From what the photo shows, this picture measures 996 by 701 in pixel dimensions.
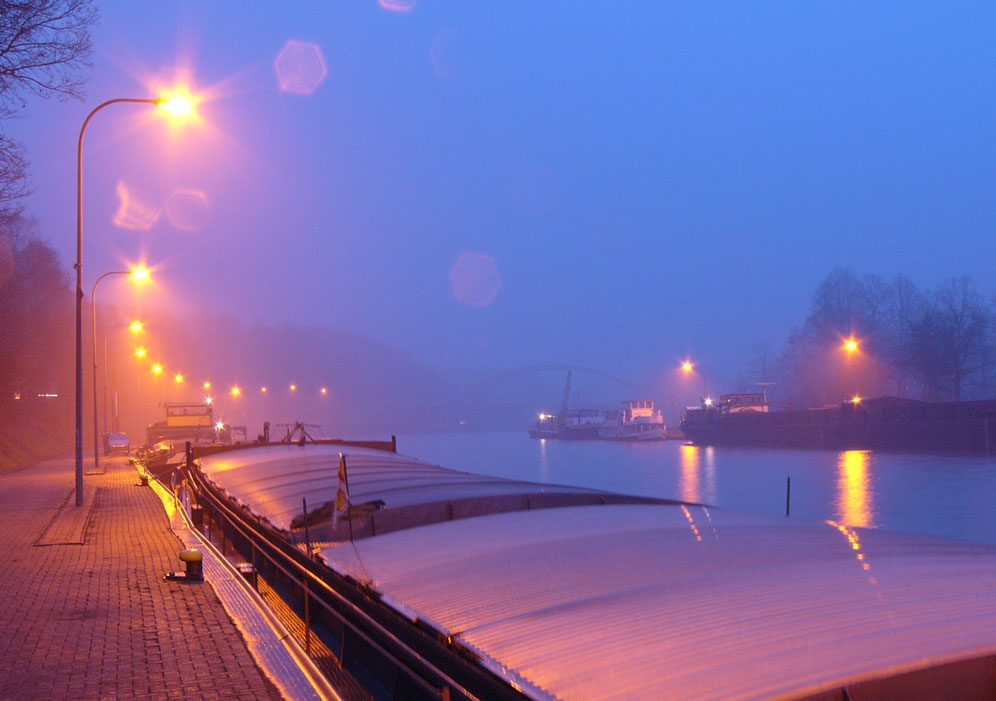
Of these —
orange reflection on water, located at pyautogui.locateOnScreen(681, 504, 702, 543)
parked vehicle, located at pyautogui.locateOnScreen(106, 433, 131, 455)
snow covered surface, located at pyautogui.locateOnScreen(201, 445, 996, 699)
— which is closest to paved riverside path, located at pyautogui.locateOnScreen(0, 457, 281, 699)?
snow covered surface, located at pyautogui.locateOnScreen(201, 445, 996, 699)

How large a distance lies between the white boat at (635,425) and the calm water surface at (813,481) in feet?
75.5

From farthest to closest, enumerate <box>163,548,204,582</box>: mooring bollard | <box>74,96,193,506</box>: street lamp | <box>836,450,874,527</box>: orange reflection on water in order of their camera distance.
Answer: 1. <box>836,450,874,527</box>: orange reflection on water
2. <box>74,96,193,506</box>: street lamp
3. <box>163,548,204,582</box>: mooring bollard

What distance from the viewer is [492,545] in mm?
8898

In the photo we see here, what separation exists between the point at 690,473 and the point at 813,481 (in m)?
11.6

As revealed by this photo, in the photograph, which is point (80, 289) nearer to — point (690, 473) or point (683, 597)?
point (683, 597)

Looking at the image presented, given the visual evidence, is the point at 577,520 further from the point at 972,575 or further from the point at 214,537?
the point at 214,537

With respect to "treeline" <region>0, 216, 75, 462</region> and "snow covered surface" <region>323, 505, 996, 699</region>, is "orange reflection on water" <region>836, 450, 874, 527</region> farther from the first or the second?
"treeline" <region>0, 216, 75, 462</region>

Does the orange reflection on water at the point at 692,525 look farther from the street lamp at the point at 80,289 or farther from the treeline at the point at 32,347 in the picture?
the treeline at the point at 32,347

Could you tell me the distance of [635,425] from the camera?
118 meters

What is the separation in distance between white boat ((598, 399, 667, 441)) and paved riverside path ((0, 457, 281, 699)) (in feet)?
337

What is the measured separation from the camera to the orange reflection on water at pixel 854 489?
140 feet

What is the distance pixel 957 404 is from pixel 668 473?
21793mm

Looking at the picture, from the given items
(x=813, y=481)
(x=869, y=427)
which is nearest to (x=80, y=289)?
(x=813, y=481)

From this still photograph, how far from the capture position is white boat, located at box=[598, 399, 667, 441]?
115 m
